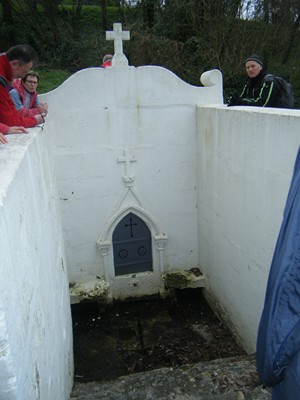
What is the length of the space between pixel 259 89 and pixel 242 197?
1529mm

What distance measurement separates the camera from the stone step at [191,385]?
3186 millimetres

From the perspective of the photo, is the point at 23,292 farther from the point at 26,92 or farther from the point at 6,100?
the point at 26,92

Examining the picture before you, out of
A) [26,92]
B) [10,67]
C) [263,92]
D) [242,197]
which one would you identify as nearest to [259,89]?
[263,92]

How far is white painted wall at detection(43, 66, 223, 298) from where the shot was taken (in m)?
5.76

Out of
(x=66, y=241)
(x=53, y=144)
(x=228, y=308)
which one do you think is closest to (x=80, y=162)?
(x=53, y=144)

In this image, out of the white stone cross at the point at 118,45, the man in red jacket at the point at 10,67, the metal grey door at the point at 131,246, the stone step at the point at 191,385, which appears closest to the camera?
the man in red jacket at the point at 10,67

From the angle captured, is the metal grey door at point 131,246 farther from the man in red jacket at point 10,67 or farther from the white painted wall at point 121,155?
the man in red jacket at point 10,67

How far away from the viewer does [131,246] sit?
6754 millimetres

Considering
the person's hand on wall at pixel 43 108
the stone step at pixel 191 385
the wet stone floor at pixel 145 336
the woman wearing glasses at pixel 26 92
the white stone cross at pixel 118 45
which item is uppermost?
the white stone cross at pixel 118 45

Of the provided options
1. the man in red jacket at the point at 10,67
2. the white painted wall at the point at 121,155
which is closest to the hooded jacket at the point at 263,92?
the white painted wall at the point at 121,155

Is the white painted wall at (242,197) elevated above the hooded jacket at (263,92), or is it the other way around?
the hooded jacket at (263,92)

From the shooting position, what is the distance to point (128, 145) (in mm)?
6098

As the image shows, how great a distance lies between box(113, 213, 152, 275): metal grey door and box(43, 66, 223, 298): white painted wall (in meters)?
0.13

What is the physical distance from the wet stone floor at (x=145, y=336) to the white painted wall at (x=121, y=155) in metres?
0.53
